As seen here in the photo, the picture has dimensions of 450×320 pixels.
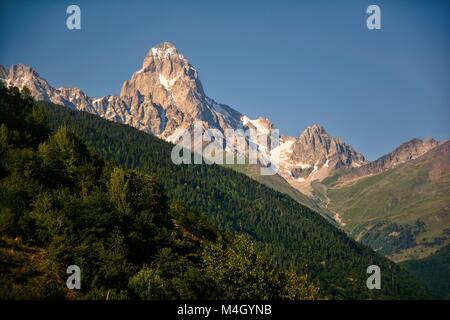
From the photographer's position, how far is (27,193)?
88.0 m

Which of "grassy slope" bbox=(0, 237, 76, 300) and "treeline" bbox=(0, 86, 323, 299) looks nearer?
"grassy slope" bbox=(0, 237, 76, 300)

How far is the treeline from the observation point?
65.5m

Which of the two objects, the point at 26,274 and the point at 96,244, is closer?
the point at 26,274

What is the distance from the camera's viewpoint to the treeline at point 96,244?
→ 6550 centimetres

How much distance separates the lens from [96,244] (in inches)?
2980

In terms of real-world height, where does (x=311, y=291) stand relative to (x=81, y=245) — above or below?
below

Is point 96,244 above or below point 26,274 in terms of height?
above

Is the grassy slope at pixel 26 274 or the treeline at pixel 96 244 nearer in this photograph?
the grassy slope at pixel 26 274
